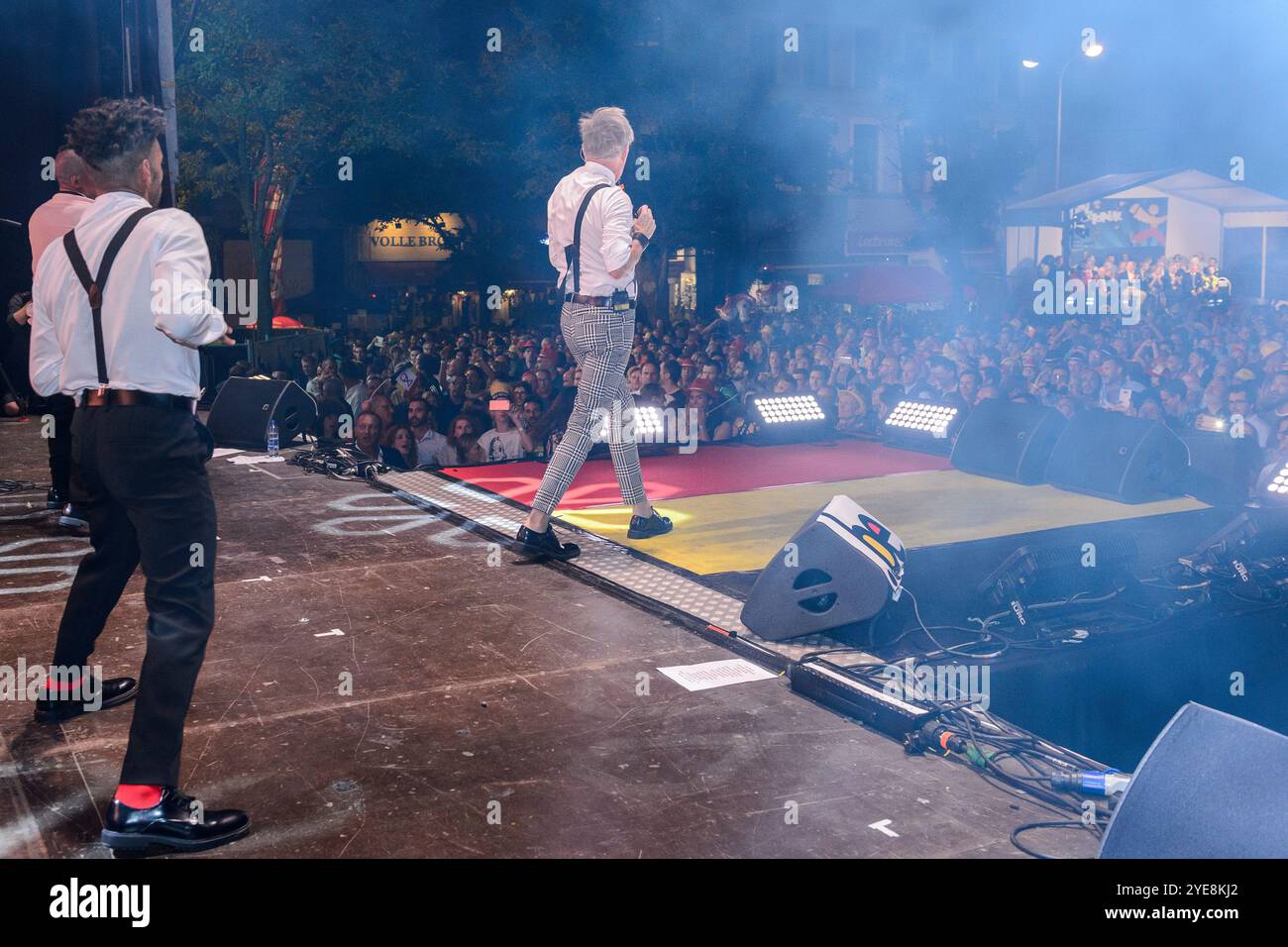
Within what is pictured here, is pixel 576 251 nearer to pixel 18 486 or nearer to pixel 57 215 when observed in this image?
pixel 57 215

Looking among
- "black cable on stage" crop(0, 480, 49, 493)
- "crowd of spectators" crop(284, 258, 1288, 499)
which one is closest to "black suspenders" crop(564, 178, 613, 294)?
"crowd of spectators" crop(284, 258, 1288, 499)

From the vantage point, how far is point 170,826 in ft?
8.79

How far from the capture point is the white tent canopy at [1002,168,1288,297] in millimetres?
18219

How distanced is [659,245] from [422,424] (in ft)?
52.2

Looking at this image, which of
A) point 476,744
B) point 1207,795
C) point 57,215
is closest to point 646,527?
point 476,744

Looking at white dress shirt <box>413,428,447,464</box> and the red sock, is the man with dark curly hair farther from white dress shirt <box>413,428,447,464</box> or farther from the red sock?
white dress shirt <box>413,428,447,464</box>

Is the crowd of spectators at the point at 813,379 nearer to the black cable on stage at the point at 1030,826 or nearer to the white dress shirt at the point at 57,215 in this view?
the white dress shirt at the point at 57,215

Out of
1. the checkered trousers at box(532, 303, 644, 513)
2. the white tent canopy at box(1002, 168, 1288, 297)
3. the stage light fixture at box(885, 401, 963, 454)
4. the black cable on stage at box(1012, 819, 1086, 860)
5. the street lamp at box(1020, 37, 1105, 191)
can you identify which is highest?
the street lamp at box(1020, 37, 1105, 191)

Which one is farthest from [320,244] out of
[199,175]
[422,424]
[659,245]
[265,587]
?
[265,587]

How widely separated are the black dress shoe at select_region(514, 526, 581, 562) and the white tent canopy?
14355mm
